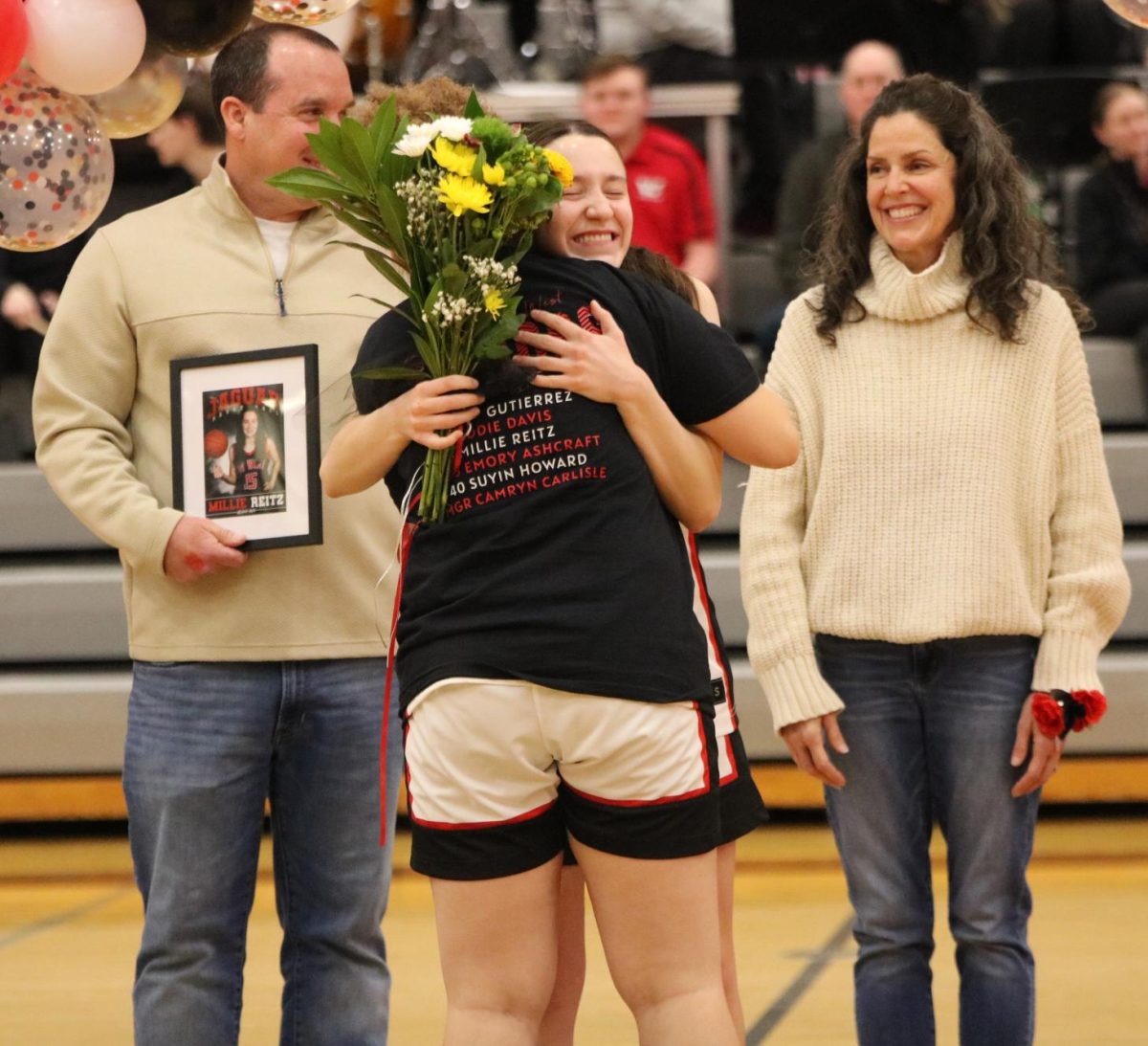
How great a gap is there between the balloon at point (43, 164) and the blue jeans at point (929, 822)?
138cm

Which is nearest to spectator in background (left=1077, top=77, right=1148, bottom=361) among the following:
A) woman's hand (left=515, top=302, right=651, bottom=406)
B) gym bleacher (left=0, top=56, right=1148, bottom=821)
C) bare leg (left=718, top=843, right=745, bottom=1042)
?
gym bleacher (left=0, top=56, right=1148, bottom=821)

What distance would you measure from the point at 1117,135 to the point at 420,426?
4436 mm

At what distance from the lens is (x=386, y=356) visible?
209 cm

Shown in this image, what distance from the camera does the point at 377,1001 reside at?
8.80 feet

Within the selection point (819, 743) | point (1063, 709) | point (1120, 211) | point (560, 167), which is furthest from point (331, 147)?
point (1120, 211)

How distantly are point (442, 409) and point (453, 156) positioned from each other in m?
0.29

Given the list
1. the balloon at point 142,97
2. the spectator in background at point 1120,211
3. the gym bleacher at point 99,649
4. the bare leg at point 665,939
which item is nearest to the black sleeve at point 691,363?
the bare leg at point 665,939

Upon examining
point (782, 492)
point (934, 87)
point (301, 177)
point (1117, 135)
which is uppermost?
point (1117, 135)

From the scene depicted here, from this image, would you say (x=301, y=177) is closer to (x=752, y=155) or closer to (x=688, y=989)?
(x=688, y=989)

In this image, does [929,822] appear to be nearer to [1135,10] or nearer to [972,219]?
[972,219]

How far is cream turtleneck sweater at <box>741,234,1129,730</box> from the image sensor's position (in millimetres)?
2514

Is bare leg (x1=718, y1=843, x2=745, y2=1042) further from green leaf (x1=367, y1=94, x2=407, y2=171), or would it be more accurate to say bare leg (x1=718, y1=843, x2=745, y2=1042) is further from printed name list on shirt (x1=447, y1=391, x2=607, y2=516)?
green leaf (x1=367, y1=94, x2=407, y2=171)

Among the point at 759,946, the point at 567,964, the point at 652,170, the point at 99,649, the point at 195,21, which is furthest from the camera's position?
the point at 652,170

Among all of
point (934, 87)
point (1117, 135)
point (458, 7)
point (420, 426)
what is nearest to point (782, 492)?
point (934, 87)
